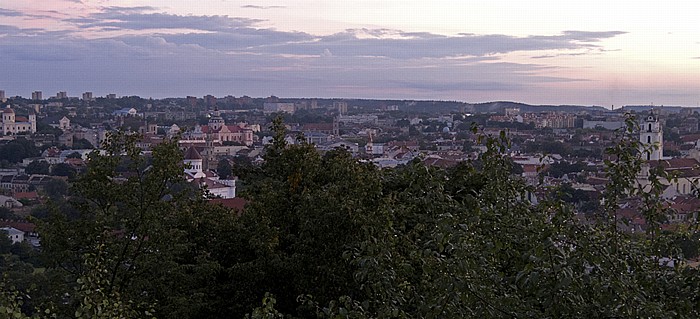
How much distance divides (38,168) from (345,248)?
71.7 m

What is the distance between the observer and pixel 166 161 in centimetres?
1109

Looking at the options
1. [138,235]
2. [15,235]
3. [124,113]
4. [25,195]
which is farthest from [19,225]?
[124,113]

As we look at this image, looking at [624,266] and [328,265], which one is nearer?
[624,266]

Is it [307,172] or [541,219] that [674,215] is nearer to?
[541,219]

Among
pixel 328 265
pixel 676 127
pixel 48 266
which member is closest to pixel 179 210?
pixel 48 266

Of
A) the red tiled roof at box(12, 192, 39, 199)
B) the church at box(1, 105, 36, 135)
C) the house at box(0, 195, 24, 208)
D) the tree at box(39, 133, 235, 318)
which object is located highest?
the tree at box(39, 133, 235, 318)

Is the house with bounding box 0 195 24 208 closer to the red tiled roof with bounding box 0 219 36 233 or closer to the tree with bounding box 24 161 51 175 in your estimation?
the red tiled roof with bounding box 0 219 36 233

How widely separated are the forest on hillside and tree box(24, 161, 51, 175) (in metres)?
58.0

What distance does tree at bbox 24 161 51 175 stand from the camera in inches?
2940

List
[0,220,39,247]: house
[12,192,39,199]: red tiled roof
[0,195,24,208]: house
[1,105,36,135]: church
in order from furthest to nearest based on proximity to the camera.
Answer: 1. [1,105,36,135]: church
2. [12,192,39,199]: red tiled roof
3. [0,195,24,208]: house
4. [0,220,39,247]: house

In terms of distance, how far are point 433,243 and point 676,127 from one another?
352 feet

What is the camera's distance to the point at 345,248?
920 centimetres

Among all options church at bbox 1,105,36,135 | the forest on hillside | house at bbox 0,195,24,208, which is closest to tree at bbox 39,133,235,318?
the forest on hillside

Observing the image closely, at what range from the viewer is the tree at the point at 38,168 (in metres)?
74.7
